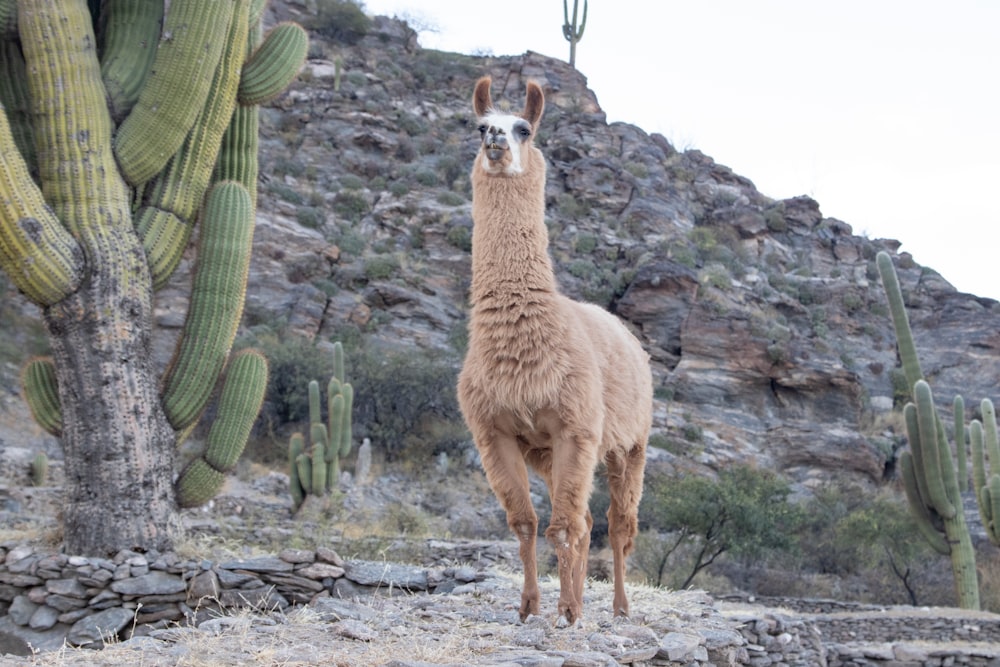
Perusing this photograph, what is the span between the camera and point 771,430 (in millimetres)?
29953

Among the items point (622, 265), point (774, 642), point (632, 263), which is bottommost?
point (774, 642)

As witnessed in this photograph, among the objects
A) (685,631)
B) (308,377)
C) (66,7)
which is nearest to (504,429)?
(685,631)

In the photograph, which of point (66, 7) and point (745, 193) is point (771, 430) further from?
point (66, 7)

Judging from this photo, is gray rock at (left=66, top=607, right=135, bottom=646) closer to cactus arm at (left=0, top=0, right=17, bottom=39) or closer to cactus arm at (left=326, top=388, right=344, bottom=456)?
cactus arm at (left=0, top=0, right=17, bottom=39)

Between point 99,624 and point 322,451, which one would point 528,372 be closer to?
point 99,624

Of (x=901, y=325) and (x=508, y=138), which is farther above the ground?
(x=901, y=325)

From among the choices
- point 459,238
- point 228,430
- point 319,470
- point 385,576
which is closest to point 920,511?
point 319,470

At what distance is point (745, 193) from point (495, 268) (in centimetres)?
4340

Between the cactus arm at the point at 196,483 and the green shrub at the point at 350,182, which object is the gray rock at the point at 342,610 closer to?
the cactus arm at the point at 196,483

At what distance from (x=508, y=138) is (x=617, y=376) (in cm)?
190

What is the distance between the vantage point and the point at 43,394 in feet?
30.9

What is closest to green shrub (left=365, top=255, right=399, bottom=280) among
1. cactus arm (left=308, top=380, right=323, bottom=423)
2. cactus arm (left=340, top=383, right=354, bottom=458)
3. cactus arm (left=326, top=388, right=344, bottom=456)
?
cactus arm (left=308, top=380, right=323, bottom=423)

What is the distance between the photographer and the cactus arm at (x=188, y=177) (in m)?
9.83

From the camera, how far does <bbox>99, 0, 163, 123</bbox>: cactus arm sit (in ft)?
32.7
